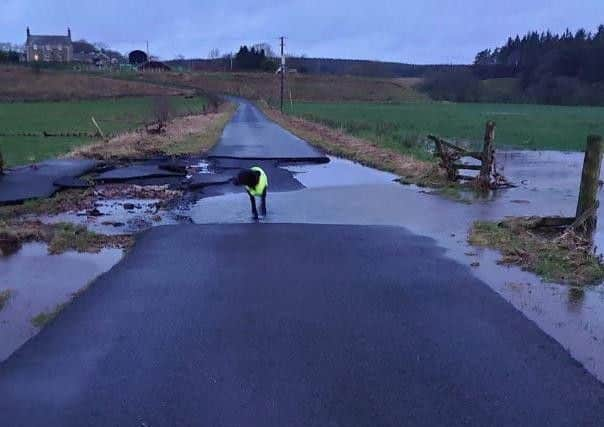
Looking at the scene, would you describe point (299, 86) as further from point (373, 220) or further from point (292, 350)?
point (292, 350)

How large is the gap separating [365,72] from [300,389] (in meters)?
144

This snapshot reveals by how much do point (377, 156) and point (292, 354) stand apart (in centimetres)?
1656

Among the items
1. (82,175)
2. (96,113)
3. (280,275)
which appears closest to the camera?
(280,275)

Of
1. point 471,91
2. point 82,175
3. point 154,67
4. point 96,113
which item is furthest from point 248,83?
point 82,175

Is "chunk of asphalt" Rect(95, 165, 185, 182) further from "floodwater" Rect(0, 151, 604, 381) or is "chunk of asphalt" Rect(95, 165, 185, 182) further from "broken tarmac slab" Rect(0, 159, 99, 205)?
Result: "floodwater" Rect(0, 151, 604, 381)

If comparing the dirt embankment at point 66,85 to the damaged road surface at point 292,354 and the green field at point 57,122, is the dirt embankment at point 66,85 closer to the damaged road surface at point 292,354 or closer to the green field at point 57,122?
the green field at point 57,122

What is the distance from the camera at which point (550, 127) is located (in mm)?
45312

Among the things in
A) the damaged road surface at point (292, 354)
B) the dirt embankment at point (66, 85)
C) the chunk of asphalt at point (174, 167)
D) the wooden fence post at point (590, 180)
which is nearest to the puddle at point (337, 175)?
the chunk of asphalt at point (174, 167)

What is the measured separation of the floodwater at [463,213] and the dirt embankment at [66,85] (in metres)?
61.8

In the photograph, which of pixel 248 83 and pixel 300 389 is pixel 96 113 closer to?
pixel 300 389

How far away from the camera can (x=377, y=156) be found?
21672 mm

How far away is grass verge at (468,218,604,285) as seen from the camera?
8.59 m

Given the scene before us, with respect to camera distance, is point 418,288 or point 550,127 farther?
point 550,127

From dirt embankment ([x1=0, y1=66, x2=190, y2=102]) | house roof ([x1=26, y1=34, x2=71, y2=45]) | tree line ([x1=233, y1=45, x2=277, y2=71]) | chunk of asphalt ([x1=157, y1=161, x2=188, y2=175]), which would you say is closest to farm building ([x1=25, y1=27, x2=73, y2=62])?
house roof ([x1=26, y1=34, x2=71, y2=45])
